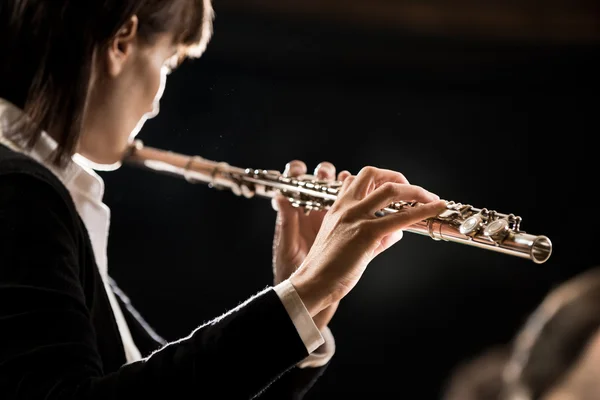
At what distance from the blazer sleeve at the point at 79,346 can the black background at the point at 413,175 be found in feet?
2.85

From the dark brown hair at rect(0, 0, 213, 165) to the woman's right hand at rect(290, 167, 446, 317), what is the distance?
34cm

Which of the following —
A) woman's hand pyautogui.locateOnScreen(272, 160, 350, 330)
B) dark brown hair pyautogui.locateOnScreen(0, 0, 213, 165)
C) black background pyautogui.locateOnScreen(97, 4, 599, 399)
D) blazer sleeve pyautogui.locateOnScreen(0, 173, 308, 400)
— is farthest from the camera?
black background pyautogui.locateOnScreen(97, 4, 599, 399)

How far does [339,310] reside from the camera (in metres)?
1.77

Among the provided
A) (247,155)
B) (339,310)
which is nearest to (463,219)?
(247,155)

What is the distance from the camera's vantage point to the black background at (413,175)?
1614 mm

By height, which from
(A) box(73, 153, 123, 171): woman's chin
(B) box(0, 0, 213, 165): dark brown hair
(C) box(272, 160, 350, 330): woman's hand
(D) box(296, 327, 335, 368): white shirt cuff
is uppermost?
(B) box(0, 0, 213, 165): dark brown hair

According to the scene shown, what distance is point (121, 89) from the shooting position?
0.89 metres

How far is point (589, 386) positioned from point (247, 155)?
3.11ft

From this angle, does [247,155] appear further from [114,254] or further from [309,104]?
[114,254]

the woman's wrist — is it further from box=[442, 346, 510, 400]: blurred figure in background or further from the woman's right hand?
box=[442, 346, 510, 400]: blurred figure in background

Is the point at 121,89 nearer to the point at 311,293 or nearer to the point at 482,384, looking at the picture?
the point at 311,293

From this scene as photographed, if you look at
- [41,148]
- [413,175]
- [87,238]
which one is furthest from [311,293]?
[413,175]

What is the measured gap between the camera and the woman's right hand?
2.19 feet

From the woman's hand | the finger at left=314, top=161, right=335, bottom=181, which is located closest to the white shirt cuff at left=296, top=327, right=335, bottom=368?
the woman's hand
